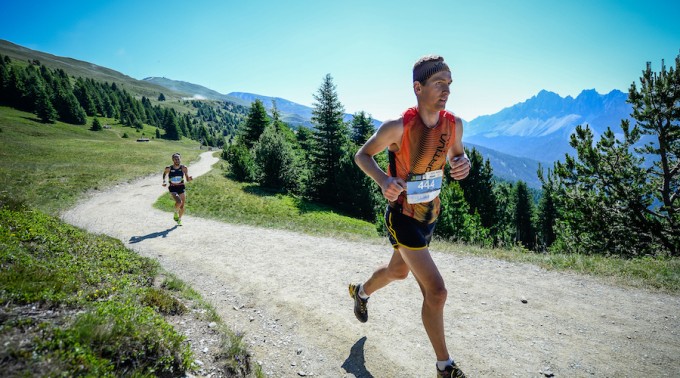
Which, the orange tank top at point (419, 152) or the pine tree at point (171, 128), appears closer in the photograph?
the orange tank top at point (419, 152)

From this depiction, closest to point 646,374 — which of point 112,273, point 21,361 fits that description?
point 21,361

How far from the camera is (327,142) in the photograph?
1299 inches

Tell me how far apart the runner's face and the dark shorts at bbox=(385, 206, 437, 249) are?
4.28 feet

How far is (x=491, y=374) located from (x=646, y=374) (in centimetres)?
181

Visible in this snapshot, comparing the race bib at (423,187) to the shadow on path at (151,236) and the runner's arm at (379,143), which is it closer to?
the runner's arm at (379,143)

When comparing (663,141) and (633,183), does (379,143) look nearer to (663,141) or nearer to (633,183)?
(633,183)

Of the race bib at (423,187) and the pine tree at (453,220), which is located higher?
the race bib at (423,187)

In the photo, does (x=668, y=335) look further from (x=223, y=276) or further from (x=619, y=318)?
(x=223, y=276)

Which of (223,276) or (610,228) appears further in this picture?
(610,228)

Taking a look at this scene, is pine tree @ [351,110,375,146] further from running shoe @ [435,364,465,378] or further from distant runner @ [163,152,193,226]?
running shoe @ [435,364,465,378]

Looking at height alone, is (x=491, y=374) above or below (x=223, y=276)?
above

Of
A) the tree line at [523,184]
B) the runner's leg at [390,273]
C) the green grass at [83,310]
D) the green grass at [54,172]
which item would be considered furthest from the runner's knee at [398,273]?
the green grass at [54,172]

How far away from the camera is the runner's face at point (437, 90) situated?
10.6ft

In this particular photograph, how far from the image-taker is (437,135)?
3.43 m
